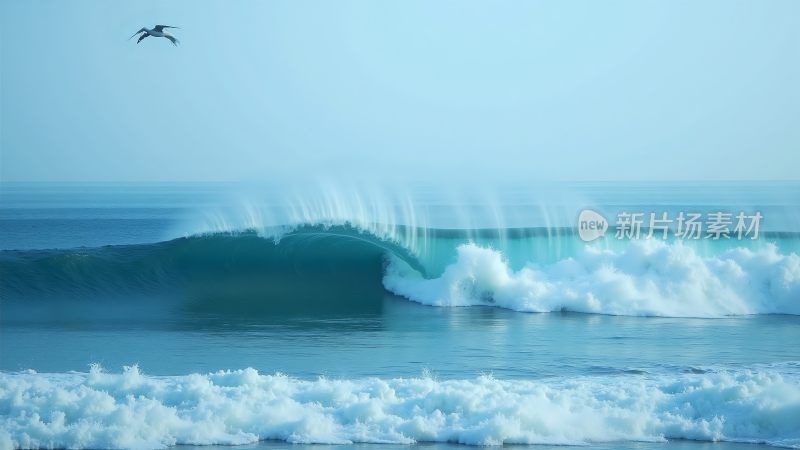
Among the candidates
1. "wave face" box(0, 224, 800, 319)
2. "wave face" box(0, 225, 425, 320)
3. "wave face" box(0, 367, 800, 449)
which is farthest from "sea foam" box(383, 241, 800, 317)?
"wave face" box(0, 367, 800, 449)

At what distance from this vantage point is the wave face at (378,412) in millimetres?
7793

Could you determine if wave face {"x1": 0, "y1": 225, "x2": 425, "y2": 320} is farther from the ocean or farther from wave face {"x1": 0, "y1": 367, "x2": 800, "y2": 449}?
wave face {"x1": 0, "y1": 367, "x2": 800, "y2": 449}

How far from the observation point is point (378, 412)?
8.14m

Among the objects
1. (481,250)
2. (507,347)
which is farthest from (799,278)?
(507,347)

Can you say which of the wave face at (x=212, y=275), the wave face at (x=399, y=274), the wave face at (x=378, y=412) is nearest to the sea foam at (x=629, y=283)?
the wave face at (x=399, y=274)

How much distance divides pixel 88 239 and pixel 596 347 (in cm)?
2207

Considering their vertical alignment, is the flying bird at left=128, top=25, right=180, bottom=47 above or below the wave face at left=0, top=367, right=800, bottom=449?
above

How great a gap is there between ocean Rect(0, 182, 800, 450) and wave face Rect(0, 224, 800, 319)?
40 millimetres

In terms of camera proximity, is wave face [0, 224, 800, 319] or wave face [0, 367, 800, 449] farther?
wave face [0, 224, 800, 319]

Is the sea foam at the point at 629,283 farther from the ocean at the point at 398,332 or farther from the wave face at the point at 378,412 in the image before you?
the wave face at the point at 378,412

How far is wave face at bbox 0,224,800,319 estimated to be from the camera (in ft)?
49.1

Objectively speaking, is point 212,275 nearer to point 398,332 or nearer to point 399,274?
point 399,274

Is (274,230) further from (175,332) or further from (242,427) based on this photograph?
(242,427)

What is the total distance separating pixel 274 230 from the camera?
17.3 m
